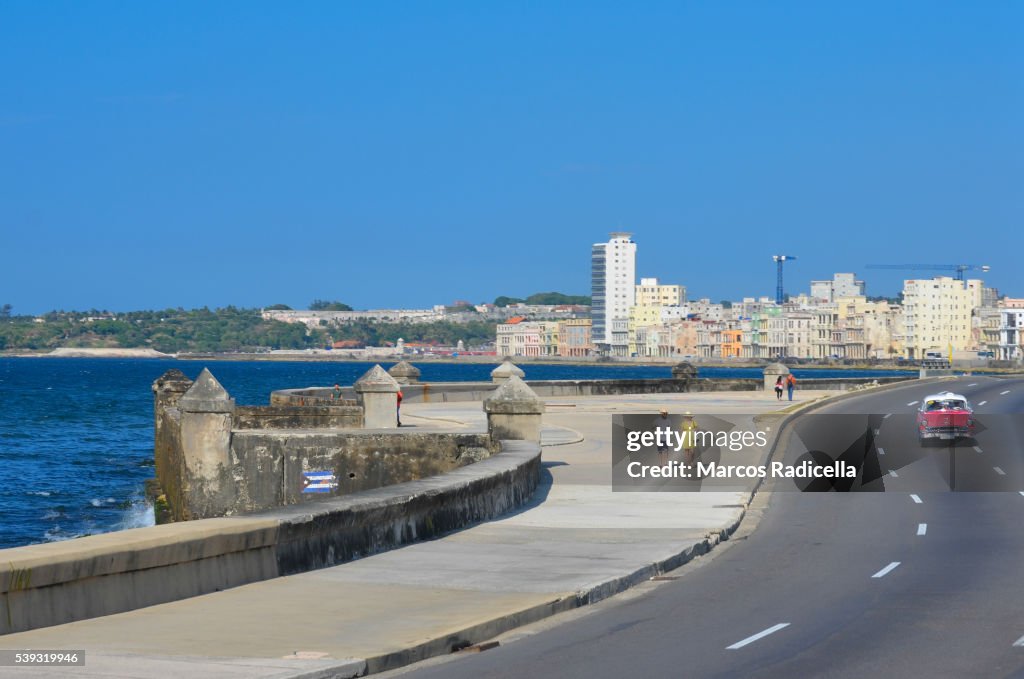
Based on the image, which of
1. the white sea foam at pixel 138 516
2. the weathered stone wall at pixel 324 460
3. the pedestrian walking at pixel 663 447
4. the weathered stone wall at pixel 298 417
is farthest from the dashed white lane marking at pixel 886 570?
the white sea foam at pixel 138 516

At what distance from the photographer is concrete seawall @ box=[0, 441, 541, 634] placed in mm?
12359

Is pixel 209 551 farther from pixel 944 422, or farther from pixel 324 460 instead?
pixel 944 422

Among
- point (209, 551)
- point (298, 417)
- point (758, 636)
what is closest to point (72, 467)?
point (298, 417)

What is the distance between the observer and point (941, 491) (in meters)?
29.5

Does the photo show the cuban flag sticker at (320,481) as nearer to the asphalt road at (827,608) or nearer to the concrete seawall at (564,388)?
the asphalt road at (827,608)

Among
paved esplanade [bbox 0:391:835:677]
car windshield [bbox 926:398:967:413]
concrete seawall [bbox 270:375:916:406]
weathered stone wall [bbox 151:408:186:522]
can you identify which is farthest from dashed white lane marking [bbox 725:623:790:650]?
concrete seawall [bbox 270:375:916:406]

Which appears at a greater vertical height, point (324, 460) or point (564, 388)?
point (564, 388)

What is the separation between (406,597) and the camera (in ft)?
49.2

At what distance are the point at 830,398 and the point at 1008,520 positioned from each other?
39.1 metres

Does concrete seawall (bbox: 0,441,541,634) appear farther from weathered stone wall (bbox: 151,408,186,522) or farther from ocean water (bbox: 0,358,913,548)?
ocean water (bbox: 0,358,913,548)

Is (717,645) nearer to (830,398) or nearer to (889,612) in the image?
(889,612)

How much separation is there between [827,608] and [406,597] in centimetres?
441

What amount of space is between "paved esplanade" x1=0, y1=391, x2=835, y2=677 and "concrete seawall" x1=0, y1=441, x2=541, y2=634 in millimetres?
174

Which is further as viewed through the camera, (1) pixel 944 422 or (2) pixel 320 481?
(1) pixel 944 422
